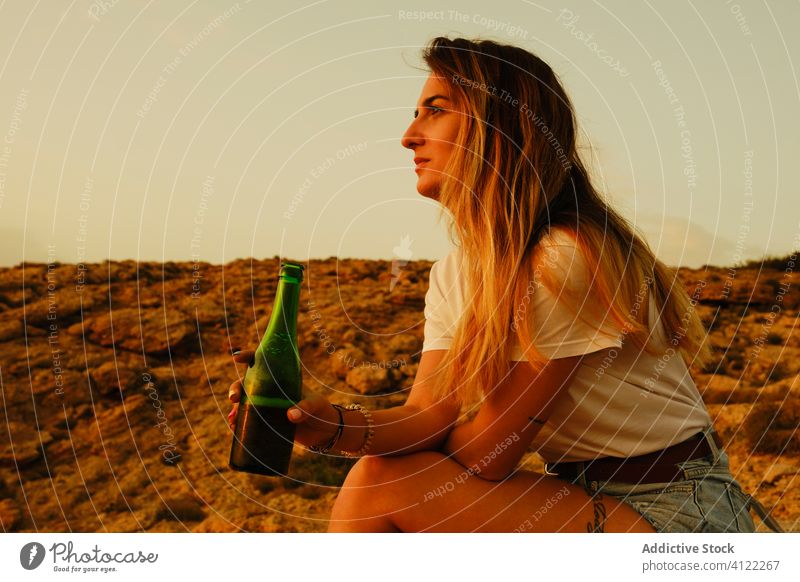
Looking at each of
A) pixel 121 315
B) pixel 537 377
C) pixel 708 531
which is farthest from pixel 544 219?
pixel 121 315

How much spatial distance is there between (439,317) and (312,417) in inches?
19.8

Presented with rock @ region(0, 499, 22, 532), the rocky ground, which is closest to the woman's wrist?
the rocky ground

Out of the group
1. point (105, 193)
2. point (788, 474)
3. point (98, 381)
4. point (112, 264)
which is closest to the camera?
point (105, 193)

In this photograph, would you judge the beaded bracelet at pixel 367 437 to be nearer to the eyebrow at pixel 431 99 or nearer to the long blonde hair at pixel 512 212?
the long blonde hair at pixel 512 212

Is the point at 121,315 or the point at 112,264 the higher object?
the point at 112,264

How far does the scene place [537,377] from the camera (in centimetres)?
202

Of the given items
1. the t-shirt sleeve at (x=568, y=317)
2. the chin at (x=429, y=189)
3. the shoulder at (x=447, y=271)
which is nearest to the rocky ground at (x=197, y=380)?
the shoulder at (x=447, y=271)

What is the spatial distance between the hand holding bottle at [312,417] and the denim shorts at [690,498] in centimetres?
71

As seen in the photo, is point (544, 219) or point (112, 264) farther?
point (112, 264)

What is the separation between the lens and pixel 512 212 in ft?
7.23

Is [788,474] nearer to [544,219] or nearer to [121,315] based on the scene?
[544,219]

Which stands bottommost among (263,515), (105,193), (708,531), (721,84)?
(263,515)

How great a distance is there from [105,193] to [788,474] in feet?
12.7

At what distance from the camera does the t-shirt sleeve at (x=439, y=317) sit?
7.46ft
